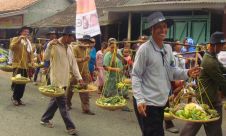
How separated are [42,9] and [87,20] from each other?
20106 millimetres

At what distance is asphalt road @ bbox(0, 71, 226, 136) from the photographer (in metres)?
7.22

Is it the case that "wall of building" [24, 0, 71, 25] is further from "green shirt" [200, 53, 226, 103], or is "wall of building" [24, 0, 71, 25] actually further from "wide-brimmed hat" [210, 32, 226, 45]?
"wide-brimmed hat" [210, 32, 226, 45]

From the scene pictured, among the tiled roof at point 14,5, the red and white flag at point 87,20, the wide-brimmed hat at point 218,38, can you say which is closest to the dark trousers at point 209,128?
the wide-brimmed hat at point 218,38

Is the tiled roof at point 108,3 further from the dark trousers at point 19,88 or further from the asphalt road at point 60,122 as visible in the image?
the dark trousers at point 19,88

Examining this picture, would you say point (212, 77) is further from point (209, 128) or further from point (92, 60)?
point (92, 60)

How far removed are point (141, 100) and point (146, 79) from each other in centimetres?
28

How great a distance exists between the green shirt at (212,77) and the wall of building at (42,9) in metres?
24.2

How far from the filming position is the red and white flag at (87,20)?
1131cm

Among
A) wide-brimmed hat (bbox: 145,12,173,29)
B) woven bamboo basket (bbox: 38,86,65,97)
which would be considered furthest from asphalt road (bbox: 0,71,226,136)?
wide-brimmed hat (bbox: 145,12,173,29)

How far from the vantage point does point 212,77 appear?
5.47 metres

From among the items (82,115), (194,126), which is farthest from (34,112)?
(194,126)

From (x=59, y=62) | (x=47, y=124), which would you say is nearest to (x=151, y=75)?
(x=59, y=62)

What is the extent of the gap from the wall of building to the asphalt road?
19499 millimetres

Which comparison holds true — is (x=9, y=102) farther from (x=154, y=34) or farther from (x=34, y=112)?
(x=154, y=34)
